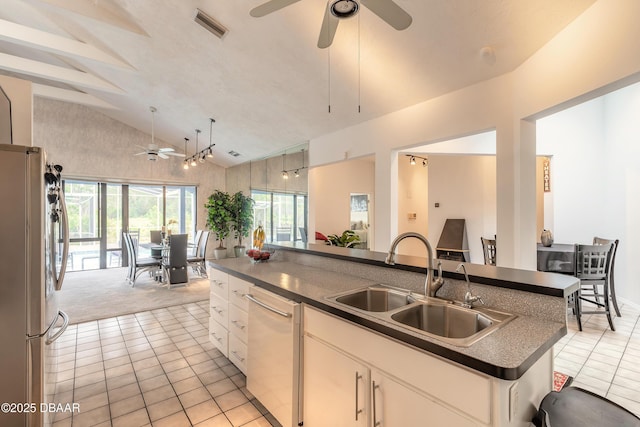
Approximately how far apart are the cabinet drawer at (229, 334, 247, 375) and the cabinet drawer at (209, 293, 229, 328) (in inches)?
6.3

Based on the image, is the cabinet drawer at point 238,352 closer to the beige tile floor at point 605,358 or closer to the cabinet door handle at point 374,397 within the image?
the cabinet door handle at point 374,397

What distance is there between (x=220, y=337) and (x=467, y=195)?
18.3ft

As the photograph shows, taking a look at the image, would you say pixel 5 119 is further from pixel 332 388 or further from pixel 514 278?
pixel 514 278

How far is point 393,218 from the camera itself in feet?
13.1

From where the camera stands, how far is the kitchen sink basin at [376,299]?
1797 mm

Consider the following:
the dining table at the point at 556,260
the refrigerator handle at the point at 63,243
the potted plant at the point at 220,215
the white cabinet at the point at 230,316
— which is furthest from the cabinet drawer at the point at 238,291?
the potted plant at the point at 220,215

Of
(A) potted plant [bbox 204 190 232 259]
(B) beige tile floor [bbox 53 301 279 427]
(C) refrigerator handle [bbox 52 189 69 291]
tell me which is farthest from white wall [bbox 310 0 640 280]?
(A) potted plant [bbox 204 190 232 259]

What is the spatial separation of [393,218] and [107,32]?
4.61 metres

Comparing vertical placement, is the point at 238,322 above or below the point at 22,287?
below

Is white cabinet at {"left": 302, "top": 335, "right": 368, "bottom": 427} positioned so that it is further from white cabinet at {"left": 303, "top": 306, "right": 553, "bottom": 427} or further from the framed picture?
the framed picture

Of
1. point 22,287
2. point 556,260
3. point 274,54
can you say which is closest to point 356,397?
point 22,287

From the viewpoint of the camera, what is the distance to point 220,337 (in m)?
2.72

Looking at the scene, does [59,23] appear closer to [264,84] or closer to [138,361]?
[264,84]

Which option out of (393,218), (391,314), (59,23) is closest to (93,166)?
Answer: (59,23)
